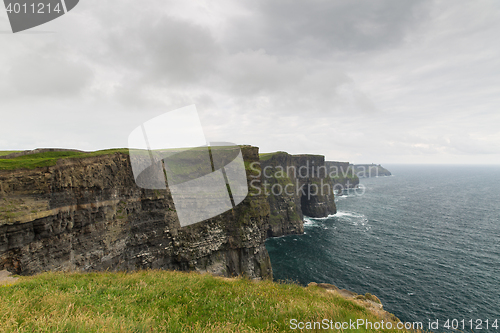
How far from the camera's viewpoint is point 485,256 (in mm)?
46812

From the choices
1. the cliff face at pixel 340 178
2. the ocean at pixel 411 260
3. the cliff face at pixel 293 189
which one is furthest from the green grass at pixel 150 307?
the cliff face at pixel 340 178

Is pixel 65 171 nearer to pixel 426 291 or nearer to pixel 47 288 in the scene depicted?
pixel 47 288

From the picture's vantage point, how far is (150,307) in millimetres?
7844

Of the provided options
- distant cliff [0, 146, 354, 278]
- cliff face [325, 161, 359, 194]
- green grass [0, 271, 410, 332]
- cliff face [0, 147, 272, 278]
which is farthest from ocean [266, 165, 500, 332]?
cliff face [325, 161, 359, 194]

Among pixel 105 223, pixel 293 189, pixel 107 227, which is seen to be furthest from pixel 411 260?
pixel 105 223

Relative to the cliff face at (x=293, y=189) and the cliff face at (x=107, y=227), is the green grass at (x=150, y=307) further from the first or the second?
the cliff face at (x=293, y=189)

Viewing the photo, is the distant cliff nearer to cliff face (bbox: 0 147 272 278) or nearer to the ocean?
cliff face (bbox: 0 147 272 278)

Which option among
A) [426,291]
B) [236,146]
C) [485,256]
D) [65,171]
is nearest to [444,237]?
[485,256]

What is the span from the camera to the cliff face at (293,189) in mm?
69062

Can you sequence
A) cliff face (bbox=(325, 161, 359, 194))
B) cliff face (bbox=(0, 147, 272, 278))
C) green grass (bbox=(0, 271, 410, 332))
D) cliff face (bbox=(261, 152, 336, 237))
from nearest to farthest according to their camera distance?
1. green grass (bbox=(0, 271, 410, 332))
2. cliff face (bbox=(0, 147, 272, 278))
3. cliff face (bbox=(261, 152, 336, 237))
4. cliff face (bbox=(325, 161, 359, 194))

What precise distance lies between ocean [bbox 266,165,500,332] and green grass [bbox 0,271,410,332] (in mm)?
32848

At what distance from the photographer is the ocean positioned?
32375 millimetres

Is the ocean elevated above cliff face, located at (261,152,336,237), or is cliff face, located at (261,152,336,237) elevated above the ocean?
cliff face, located at (261,152,336,237)

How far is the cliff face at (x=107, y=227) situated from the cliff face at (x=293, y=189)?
2320 cm
